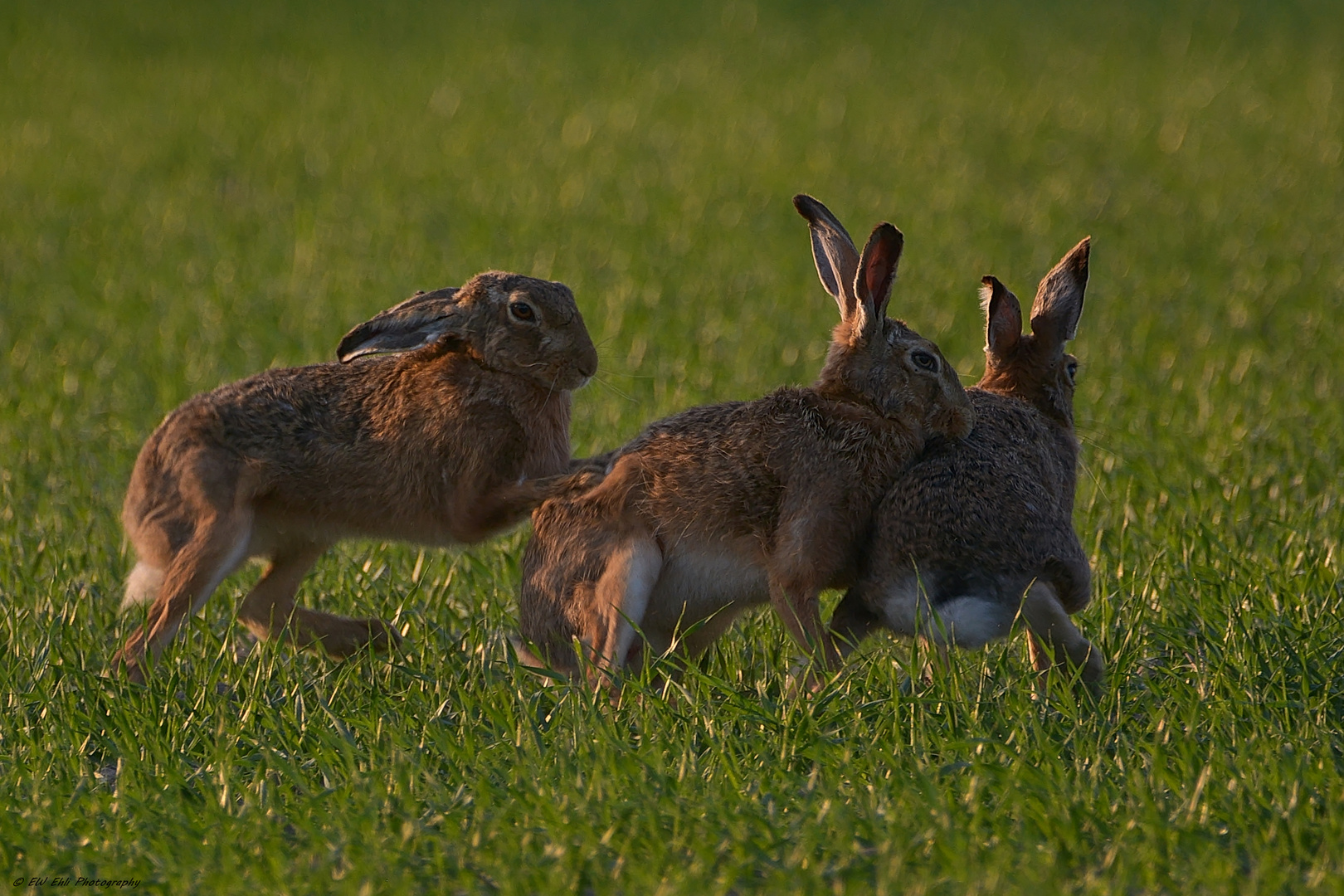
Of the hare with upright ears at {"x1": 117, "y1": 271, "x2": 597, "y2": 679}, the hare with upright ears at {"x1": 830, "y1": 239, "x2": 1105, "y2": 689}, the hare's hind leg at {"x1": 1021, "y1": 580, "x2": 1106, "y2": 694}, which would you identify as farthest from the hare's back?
the hare with upright ears at {"x1": 117, "y1": 271, "x2": 597, "y2": 679}

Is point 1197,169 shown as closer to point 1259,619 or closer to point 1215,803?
point 1259,619

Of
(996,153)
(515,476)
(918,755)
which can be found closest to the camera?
(918,755)

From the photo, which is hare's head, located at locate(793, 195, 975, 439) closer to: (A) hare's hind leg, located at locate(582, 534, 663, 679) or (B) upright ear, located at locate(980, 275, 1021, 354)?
(B) upright ear, located at locate(980, 275, 1021, 354)

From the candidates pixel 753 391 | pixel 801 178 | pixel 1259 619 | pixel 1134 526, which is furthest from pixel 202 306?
pixel 1259 619

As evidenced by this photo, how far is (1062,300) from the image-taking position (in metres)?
4.92

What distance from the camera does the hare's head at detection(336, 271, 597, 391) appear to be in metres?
4.93

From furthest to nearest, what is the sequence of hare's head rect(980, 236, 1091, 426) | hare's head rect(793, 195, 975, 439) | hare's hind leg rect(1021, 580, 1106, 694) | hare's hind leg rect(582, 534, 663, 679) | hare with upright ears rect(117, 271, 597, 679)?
hare's head rect(980, 236, 1091, 426) < hare with upright ears rect(117, 271, 597, 679) < hare's head rect(793, 195, 975, 439) < hare's hind leg rect(582, 534, 663, 679) < hare's hind leg rect(1021, 580, 1106, 694)

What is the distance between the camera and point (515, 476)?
16.0ft

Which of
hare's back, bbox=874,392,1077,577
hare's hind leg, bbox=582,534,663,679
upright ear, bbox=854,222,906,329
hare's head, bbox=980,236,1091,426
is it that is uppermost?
upright ear, bbox=854,222,906,329

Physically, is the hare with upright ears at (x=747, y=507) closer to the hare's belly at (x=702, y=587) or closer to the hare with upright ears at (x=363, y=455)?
the hare's belly at (x=702, y=587)

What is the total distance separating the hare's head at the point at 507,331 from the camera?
4930mm

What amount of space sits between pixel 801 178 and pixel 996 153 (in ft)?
7.09

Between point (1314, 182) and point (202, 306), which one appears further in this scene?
point (1314, 182)

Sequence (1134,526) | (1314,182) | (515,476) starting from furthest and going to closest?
1. (1314,182)
2. (1134,526)
3. (515,476)
